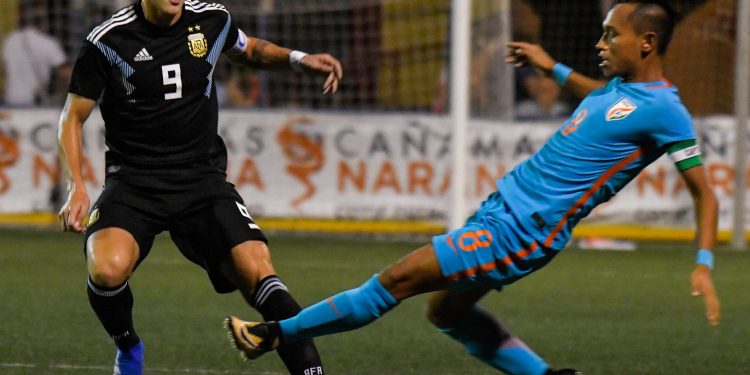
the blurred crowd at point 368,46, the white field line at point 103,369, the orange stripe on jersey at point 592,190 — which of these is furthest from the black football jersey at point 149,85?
the blurred crowd at point 368,46

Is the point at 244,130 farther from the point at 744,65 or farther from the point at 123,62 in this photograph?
the point at 123,62

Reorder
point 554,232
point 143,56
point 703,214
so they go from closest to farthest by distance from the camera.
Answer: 1. point 703,214
2. point 554,232
3. point 143,56

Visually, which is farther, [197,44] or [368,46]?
[368,46]

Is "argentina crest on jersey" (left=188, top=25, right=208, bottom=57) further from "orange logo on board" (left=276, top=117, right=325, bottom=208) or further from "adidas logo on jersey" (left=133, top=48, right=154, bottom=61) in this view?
"orange logo on board" (left=276, top=117, right=325, bottom=208)

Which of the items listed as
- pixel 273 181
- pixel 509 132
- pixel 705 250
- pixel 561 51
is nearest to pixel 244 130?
pixel 273 181

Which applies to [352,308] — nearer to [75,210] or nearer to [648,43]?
[75,210]

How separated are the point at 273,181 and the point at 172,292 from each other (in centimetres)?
433

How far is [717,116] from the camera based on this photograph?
43.5 feet

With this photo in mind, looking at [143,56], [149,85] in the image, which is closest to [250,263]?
[149,85]

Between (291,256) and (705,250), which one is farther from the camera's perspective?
(291,256)

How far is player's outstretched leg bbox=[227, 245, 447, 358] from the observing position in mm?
4848

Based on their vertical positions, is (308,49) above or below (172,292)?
above

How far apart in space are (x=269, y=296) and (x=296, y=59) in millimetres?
1154

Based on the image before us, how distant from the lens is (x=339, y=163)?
13.4m
